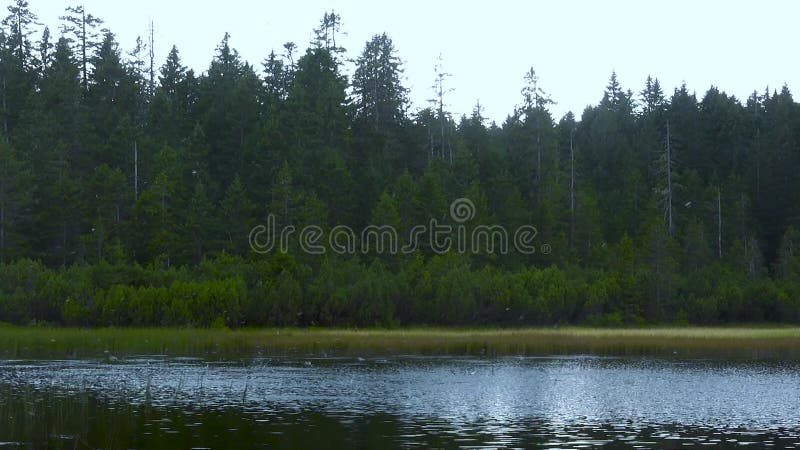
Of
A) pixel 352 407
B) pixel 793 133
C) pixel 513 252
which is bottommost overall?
pixel 352 407

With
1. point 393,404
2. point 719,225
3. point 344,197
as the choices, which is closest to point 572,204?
point 719,225

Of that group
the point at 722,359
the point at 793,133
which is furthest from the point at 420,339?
the point at 793,133

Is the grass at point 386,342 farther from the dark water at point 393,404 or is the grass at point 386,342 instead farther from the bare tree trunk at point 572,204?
the bare tree trunk at point 572,204

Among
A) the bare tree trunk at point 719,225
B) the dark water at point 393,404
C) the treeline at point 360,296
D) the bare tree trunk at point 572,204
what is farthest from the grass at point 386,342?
the bare tree trunk at point 719,225

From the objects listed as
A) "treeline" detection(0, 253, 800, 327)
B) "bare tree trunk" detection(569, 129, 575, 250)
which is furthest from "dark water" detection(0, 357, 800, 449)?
"bare tree trunk" detection(569, 129, 575, 250)

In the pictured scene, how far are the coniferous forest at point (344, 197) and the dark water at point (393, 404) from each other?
22.0m

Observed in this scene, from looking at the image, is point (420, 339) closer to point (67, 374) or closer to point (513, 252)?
point (67, 374)

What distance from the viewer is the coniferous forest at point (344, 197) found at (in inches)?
2498

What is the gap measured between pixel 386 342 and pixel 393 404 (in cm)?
2411

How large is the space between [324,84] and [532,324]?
39.8m

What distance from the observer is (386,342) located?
5372 cm

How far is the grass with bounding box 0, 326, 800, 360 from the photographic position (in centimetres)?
4731

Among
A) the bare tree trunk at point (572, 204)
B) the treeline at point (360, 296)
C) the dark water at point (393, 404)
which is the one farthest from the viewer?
the bare tree trunk at point (572, 204)

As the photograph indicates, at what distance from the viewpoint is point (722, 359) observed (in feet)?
148
